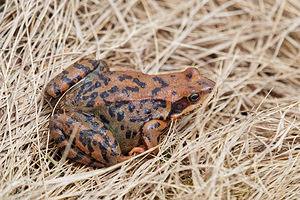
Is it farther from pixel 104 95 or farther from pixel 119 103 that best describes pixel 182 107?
pixel 104 95

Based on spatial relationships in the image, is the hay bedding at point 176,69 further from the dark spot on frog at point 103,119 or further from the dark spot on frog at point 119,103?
the dark spot on frog at point 119,103

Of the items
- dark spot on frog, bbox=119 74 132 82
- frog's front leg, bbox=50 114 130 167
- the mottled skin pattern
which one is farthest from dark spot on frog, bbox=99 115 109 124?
dark spot on frog, bbox=119 74 132 82

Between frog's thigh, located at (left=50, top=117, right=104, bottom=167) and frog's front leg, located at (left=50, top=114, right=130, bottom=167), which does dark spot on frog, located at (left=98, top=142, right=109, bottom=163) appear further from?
frog's thigh, located at (left=50, top=117, right=104, bottom=167)

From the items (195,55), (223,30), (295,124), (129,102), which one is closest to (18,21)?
(129,102)

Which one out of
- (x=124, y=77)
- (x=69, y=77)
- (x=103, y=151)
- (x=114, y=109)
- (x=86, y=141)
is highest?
(x=69, y=77)

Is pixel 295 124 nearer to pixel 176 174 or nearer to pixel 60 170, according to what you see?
pixel 176 174

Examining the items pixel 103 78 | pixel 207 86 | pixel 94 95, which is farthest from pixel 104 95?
pixel 207 86
